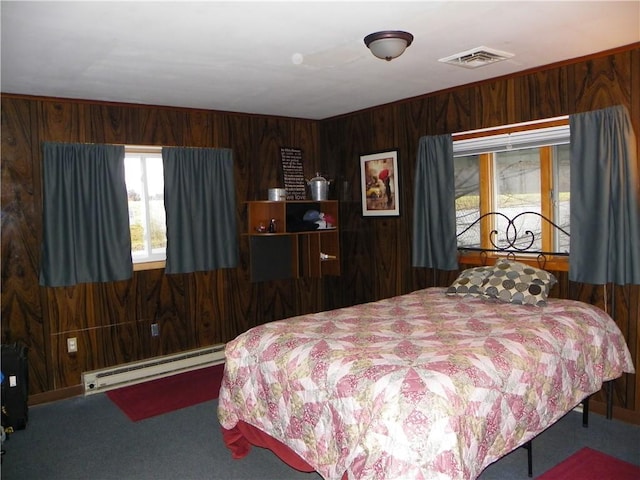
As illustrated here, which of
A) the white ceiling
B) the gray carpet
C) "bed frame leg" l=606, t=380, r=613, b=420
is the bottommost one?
the gray carpet

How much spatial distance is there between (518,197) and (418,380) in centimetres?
242

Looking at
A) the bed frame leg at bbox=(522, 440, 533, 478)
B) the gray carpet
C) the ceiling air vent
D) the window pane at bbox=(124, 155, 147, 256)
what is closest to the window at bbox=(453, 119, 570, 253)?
the ceiling air vent

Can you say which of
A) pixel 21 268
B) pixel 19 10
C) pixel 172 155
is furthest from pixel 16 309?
pixel 19 10

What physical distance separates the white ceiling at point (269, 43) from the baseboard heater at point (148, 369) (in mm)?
Result: 2228

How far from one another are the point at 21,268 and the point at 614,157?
431 cm

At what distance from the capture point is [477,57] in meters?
3.26

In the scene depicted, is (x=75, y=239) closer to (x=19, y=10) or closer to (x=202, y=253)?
(x=202, y=253)

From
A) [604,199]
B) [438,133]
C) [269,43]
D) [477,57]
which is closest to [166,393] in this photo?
[269,43]

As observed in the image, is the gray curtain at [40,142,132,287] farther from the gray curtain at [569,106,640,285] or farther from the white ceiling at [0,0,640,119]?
the gray curtain at [569,106,640,285]

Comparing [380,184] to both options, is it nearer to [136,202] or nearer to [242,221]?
[242,221]

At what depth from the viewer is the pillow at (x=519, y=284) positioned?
11.0 ft

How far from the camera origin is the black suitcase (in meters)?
3.42

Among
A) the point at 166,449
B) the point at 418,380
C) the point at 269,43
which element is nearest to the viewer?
the point at 418,380

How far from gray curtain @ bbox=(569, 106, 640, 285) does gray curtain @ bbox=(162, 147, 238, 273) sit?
9.64ft
